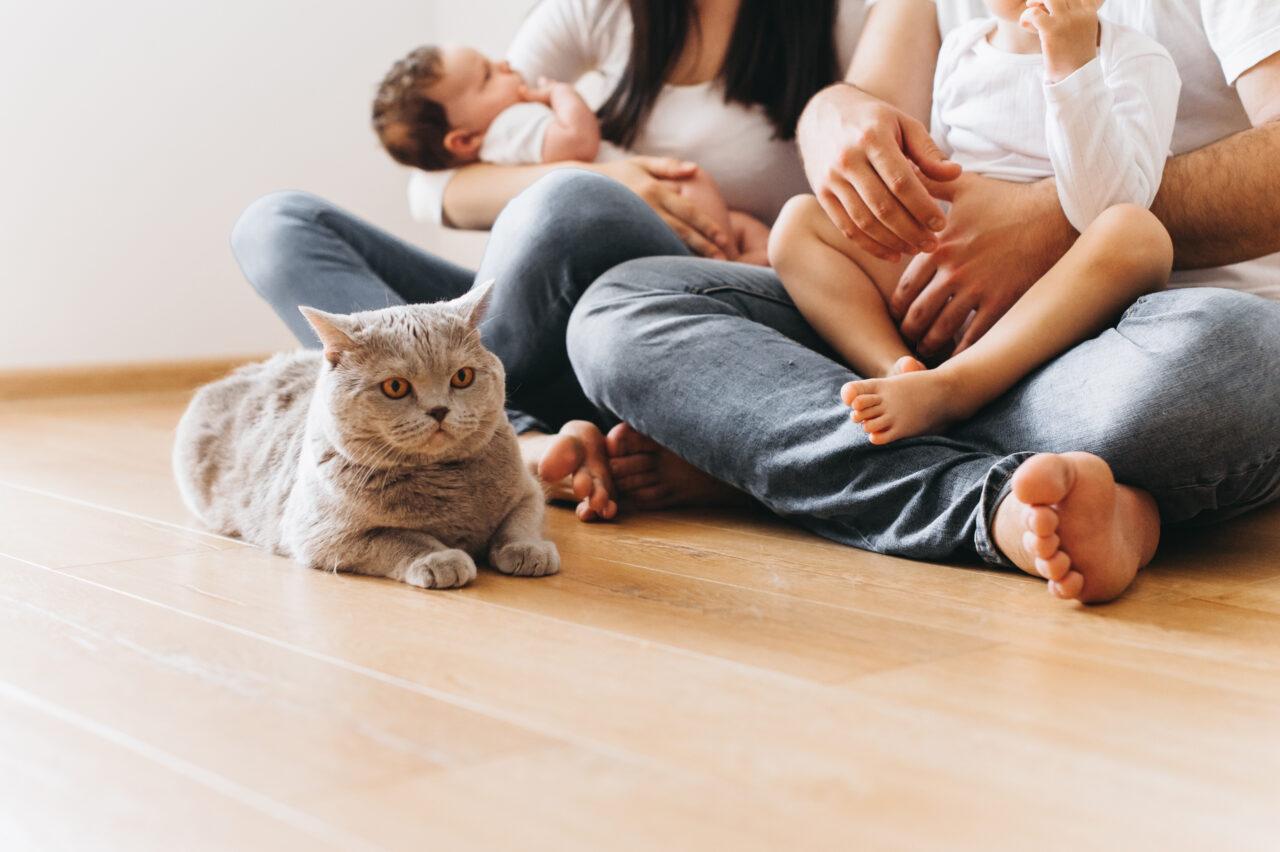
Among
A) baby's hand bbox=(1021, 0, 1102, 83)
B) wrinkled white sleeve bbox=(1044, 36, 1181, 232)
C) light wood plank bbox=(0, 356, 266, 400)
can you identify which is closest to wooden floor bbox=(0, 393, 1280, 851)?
wrinkled white sleeve bbox=(1044, 36, 1181, 232)

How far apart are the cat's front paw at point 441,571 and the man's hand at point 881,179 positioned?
54 cm

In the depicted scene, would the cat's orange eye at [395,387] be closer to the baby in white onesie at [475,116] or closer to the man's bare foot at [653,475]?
the man's bare foot at [653,475]

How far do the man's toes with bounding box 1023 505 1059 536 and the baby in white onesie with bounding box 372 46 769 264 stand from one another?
38.2 inches

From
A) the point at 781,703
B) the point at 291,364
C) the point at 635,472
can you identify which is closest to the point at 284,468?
the point at 291,364

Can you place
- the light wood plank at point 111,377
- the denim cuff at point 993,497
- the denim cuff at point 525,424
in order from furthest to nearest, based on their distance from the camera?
the light wood plank at point 111,377 < the denim cuff at point 525,424 < the denim cuff at point 993,497

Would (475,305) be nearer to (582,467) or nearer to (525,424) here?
(582,467)

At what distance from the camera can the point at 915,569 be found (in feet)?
3.80

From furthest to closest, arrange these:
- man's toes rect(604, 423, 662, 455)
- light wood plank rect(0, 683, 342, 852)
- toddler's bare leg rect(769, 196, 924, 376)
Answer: man's toes rect(604, 423, 662, 455) < toddler's bare leg rect(769, 196, 924, 376) < light wood plank rect(0, 683, 342, 852)

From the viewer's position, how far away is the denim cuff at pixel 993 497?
3.48ft

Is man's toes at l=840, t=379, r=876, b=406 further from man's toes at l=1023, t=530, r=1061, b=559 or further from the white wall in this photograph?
the white wall

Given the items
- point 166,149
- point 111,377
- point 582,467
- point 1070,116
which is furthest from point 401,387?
point 166,149

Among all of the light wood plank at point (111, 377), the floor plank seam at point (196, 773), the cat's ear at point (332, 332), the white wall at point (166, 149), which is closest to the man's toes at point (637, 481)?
the cat's ear at point (332, 332)

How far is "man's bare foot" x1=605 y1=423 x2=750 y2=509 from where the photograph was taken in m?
1.45

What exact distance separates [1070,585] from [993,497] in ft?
0.37
